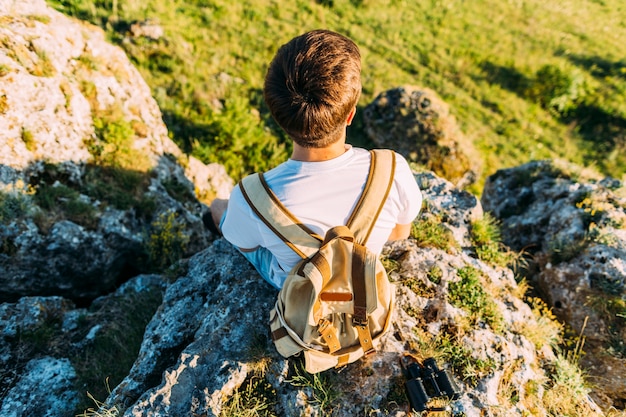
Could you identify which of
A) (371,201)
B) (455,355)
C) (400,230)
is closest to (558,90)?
(400,230)

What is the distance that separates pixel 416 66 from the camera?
15070mm

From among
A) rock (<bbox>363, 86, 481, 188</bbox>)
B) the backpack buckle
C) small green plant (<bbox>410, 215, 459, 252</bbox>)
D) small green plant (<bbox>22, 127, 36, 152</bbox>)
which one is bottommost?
rock (<bbox>363, 86, 481, 188</bbox>)

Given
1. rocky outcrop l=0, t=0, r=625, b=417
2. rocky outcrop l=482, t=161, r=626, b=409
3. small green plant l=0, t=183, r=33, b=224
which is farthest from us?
small green plant l=0, t=183, r=33, b=224

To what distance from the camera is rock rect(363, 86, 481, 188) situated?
32.4ft

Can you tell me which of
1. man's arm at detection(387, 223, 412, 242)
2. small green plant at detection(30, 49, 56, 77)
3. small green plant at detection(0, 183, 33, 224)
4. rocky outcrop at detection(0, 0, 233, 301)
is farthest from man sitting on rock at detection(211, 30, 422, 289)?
small green plant at detection(30, 49, 56, 77)

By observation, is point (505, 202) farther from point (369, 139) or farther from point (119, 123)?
point (119, 123)

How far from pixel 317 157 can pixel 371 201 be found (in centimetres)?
50

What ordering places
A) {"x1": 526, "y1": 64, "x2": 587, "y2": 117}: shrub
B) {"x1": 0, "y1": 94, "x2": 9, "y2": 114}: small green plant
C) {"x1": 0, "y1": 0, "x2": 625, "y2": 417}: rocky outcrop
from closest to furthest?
1. {"x1": 0, "y1": 0, "x2": 625, "y2": 417}: rocky outcrop
2. {"x1": 0, "y1": 94, "x2": 9, "y2": 114}: small green plant
3. {"x1": 526, "y1": 64, "x2": 587, "y2": 117}: shrub

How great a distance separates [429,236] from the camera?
14.0 feet

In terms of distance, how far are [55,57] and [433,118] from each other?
8787 millimetres

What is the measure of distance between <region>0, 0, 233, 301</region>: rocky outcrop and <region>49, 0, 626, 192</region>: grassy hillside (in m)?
2.28

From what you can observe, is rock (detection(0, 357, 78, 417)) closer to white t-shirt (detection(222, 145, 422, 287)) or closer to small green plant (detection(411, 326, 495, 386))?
white t-shirt (detection(222, 145, 422, 287))

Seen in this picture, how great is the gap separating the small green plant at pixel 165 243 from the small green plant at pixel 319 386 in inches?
111

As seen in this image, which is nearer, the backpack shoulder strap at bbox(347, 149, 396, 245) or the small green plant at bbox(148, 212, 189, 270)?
the backpack shoulder strap at bbox(347, 149, 396, 245)
